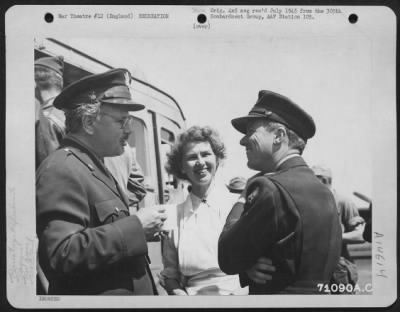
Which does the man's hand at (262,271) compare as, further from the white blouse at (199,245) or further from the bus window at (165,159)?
the bus window at (165,159)

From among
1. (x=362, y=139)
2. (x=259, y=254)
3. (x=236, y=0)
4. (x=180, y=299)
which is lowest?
(x=180, y=299)

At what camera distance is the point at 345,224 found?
2895mm

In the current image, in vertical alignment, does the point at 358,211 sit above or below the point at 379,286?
above

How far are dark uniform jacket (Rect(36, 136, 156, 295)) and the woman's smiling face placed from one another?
1.13 ft

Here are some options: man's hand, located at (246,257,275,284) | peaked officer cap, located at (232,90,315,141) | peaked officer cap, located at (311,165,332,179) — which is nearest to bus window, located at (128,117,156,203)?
peaked officer cap, located at (232,90,315,141)

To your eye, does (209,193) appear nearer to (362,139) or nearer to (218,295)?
(218,295)

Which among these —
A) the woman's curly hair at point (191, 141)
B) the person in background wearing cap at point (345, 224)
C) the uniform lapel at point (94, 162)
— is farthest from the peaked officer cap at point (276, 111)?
the uniform lapel at point (94, 162)

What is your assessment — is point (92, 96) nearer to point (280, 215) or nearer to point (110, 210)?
point (110, 210)

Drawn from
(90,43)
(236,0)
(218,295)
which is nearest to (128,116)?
(90,43)

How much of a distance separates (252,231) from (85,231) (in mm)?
791

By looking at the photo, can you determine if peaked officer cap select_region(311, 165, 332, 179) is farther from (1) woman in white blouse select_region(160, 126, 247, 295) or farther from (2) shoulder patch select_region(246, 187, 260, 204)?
(1) woman in white blouse select_region(160, 126, 247, 295)

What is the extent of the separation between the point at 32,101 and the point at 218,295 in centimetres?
131

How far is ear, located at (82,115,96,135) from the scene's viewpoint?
9.46ft

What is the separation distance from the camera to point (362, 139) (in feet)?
9.60
